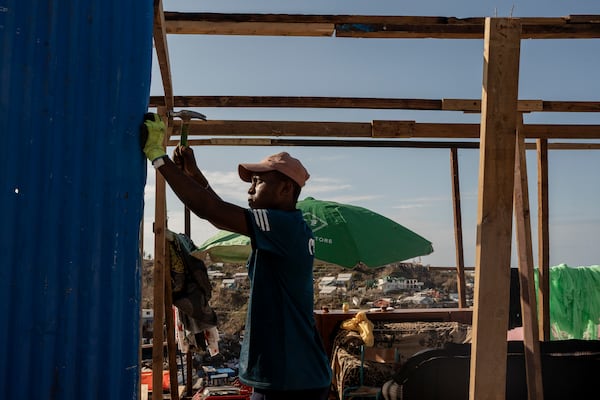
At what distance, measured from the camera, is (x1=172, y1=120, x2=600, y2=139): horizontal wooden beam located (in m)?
5.73

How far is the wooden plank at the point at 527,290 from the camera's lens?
4246 mm

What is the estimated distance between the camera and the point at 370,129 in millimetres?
5742

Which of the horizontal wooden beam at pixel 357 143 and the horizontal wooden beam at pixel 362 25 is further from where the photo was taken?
the horizontal wooden beam at pixel 357 143

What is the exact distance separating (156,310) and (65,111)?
2.36 metres

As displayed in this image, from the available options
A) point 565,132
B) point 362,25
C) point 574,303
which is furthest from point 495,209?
point 574,303

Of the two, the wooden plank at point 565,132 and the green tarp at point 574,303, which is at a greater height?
the wooden plank at point 565,132

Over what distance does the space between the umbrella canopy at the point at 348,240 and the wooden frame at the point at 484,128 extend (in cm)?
108

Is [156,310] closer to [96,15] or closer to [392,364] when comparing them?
[96,15]

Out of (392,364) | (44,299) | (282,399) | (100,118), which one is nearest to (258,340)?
(282,399)

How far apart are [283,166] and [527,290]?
2.33m

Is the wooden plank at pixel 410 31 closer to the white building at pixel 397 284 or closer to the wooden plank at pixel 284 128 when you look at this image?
the wooden plank at pixel 284 128

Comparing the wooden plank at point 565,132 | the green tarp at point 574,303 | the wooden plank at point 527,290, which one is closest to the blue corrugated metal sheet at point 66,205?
the wooden plank at point 527,290

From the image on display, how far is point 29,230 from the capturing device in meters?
2.24

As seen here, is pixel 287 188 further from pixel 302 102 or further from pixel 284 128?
pixel 302 102
